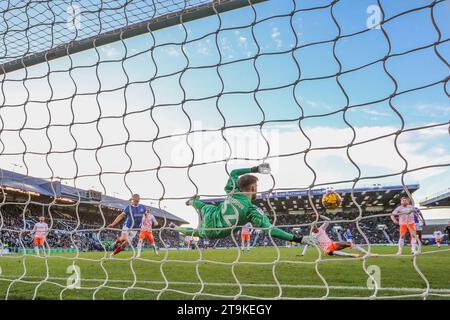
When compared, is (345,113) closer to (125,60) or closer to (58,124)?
(125,60)

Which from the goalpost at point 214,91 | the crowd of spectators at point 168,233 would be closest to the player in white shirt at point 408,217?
the goalpost at point 214,91

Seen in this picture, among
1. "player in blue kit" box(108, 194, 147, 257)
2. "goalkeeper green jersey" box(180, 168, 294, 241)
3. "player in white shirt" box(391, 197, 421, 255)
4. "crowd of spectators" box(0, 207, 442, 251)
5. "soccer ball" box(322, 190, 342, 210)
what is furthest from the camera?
"crowd of spectators" box(0, 207, 442, 251)

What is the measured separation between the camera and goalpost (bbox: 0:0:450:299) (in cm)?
207

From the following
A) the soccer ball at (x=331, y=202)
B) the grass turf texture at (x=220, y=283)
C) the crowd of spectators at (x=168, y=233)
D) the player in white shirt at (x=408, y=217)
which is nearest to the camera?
the player in white shirt at (x=408, y=217)

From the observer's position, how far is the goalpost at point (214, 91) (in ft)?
6.81

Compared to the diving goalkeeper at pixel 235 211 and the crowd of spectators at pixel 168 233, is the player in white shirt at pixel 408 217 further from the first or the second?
the crowd of spectators at pixel 168 233

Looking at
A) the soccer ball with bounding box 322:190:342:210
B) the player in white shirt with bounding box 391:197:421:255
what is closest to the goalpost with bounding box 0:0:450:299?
the player in white shirt with bounding box 391:197:421:255

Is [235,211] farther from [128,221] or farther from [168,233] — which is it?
[168,233]

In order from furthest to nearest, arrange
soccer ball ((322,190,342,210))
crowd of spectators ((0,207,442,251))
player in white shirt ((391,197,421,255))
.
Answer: crowd of spectators ((0,207,442,251)) < soccer ball ((322,190,342,210)) < player in white shirt ((391,197,421,255))

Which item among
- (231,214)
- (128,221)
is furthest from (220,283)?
(128,221)

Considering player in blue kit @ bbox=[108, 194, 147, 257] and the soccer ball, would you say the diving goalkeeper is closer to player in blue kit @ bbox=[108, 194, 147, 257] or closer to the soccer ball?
the soccer ball
